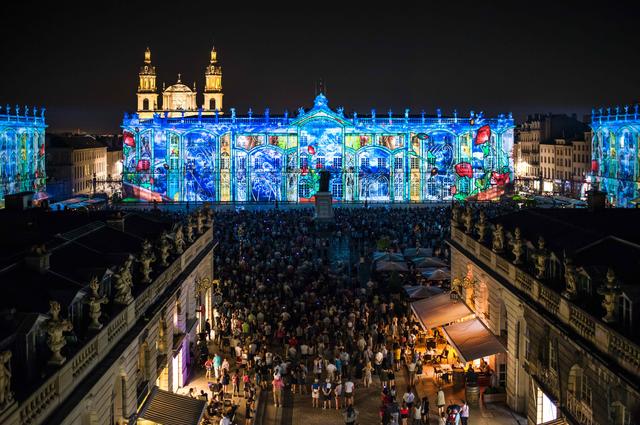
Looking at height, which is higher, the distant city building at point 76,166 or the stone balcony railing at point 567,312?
the distant city building at point 76,166

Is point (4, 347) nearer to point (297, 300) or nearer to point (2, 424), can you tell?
point (2, 424)

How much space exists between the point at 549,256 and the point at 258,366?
9.97 metres

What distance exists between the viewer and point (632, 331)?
16.2 meters

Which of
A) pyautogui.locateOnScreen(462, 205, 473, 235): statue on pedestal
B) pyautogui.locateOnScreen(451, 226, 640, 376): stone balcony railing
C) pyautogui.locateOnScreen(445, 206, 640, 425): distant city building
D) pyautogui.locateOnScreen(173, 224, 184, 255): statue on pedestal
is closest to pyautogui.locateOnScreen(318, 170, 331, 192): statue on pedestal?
pyautogui.locateOnScreen(462, 205, 473, 235): statue on pedestal

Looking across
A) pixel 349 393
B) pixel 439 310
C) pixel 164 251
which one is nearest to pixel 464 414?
pixel 349 393

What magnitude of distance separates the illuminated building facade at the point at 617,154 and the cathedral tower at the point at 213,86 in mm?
70605

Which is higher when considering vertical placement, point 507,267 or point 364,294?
point 507,267

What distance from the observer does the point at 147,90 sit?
157375mm

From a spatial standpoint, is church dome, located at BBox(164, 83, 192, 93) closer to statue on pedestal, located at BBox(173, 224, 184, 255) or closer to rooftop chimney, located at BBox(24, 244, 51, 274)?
statue on pedestal, located at BBox(173, 224, 184, 255)

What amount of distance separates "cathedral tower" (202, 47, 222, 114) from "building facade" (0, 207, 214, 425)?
409 ft

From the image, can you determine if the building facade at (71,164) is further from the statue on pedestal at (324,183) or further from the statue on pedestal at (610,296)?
the statue on pedestal at (610,296)

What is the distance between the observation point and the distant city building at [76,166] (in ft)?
383

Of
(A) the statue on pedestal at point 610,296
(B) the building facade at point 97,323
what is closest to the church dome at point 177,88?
(B) the building facade at point 97,323

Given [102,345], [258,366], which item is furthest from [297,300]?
[102,345]
